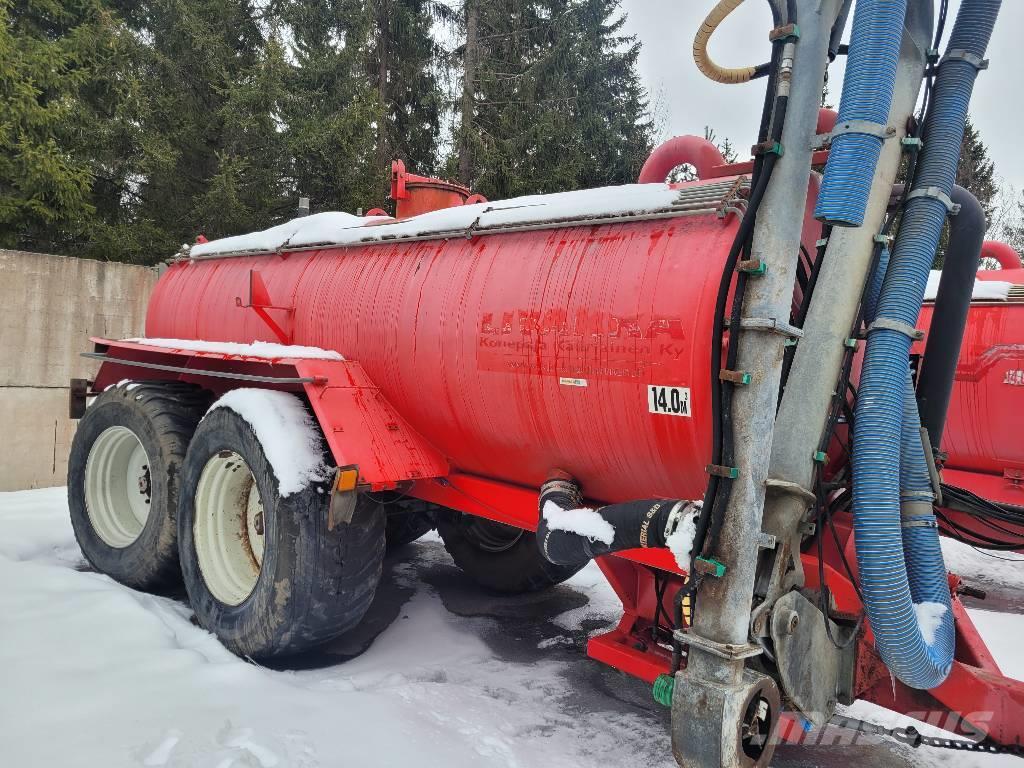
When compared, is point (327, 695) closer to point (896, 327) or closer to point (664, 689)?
point (664, 689)

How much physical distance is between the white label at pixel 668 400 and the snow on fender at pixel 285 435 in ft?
5.44

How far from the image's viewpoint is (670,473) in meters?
2.72

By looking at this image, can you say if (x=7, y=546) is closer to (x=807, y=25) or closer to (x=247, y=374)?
(x=247, y=374)

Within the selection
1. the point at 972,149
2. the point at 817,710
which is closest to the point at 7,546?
the point at 817,710

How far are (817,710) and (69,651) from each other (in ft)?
10.3

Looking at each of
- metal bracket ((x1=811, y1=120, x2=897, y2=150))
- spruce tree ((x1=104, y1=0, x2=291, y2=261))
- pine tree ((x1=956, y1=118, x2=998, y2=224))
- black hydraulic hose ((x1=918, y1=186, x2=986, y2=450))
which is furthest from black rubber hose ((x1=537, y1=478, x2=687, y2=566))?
pine tree ((x1=956, y1=118, x2=998, y2=224))

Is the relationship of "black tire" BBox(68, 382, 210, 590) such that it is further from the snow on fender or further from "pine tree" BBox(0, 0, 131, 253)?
"pine tree" BBox(0, 0, 131, 253)

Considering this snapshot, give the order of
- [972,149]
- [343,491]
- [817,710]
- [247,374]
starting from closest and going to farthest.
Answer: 1. [817,710]
2. [343,491]
3. [247,374]
4. [972,149]

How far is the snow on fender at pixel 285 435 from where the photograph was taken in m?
3.38

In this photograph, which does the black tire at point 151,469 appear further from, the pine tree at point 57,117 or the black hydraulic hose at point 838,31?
the pine tree at point 57,117

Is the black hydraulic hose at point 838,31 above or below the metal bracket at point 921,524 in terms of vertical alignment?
above

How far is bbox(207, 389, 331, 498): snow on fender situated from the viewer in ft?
11.1

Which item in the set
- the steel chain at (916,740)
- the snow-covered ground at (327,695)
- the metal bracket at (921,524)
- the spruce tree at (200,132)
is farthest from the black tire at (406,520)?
the spruce tree at (200,132)

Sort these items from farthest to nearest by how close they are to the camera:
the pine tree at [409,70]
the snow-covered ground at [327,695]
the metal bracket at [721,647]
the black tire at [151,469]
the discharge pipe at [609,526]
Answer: the pine tree at [409,70] < the black tire at [151,469] < the snow-covered ground at [327,695] < the discharge pipe at [609,526] < the metal bracket at [721,647]
